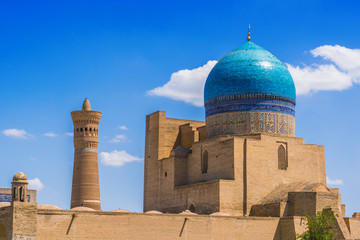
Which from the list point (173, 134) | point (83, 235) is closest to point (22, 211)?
point (83, 235)

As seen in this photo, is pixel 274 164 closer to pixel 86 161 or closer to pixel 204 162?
pixel 204 162

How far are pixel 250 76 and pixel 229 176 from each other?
14.2 feet

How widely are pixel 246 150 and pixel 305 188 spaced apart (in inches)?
104

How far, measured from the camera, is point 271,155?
23719 millimetres

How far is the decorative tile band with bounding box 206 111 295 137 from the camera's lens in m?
24.4

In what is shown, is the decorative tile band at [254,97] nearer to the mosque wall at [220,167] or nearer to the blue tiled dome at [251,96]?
the blue tiled dome at [251,96]

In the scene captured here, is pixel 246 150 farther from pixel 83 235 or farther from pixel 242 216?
pixel 83 235

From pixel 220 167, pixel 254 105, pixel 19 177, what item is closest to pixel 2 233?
pixel 19 177

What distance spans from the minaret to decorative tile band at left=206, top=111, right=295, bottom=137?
30.4ft

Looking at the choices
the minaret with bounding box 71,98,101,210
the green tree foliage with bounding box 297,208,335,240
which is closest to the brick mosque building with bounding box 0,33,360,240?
the green tree foliage with bounding box 297,208,335,240

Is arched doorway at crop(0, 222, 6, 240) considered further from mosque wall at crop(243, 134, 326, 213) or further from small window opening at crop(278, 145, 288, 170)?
small window opening at crop(278, 145, 288, 170)

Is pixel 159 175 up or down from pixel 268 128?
down

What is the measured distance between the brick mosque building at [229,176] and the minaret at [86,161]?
515 centimetres

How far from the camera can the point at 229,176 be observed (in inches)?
907
